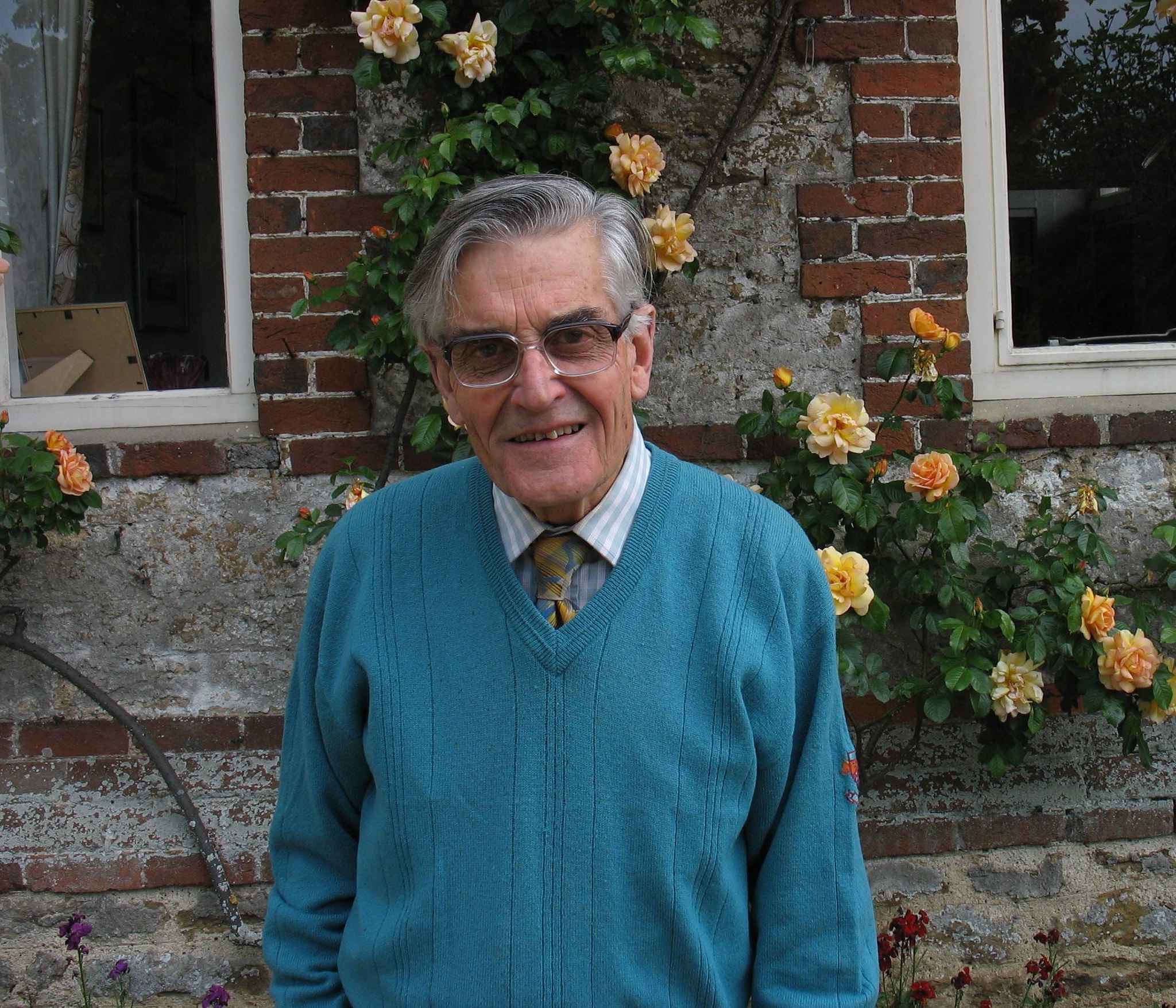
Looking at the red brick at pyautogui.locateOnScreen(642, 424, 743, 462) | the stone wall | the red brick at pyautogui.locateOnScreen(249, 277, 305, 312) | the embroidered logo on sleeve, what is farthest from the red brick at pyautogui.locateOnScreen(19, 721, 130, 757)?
the embroidered logo on sleeve

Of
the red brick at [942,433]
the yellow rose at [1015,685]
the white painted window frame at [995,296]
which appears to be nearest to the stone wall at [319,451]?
the red brick at [942,433]

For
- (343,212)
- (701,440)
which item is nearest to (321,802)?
(701,440)

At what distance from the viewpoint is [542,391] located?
4.67 ft

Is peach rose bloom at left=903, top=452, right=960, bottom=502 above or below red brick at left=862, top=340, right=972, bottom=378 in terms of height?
below

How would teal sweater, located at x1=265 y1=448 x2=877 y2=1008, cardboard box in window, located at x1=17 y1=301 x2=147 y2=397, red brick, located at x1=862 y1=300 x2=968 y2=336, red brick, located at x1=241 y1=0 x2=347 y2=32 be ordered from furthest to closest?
cardboard box in window, located at x1=17 y1=301 x2=147 y2=397
red brick, located at x1=862 y1=300 x2=968 y2=336
red brick, located at x1=241 y1=0 x2=347 y2=32
teal sweater, located at x1=265 y1=448 x2=877 y2=1008

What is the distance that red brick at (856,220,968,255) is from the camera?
2723 mm

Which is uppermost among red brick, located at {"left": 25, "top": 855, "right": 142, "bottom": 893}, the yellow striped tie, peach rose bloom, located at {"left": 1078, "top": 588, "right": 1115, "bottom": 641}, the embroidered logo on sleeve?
the yellow striped tie

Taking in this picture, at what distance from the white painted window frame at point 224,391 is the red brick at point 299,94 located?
125 mm

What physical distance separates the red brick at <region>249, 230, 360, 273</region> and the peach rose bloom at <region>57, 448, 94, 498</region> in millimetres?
610

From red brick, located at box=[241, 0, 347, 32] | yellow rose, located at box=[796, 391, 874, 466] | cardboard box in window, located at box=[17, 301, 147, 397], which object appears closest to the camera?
yellow rose, located at box=[796, 391, 874, 466]

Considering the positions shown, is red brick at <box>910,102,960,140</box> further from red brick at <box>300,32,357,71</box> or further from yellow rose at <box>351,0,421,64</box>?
red brick at <box>300,32,357,71</box>

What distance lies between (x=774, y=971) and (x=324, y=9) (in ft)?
7.67

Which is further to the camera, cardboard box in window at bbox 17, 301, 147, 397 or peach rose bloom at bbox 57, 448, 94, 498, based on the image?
cardboard box in window at bbox 17, 301, 147, 397

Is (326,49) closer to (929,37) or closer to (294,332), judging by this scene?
(294,332)
